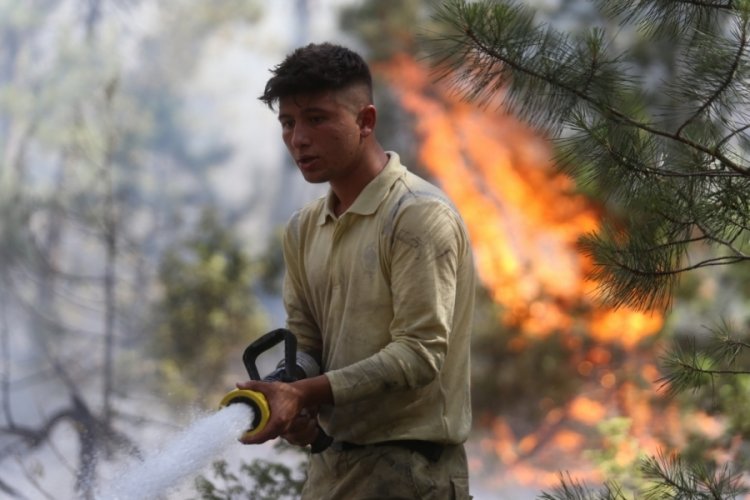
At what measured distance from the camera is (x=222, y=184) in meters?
11.0

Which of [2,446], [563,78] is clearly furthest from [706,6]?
[2,446]

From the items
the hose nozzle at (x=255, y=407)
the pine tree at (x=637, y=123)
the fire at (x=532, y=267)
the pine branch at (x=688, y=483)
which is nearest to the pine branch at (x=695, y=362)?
the pine tree at (x=637, y=123)

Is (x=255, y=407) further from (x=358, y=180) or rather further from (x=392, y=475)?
(x=358, y=180)

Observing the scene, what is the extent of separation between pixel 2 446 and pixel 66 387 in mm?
1651

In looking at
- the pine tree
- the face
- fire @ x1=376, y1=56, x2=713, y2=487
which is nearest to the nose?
the face

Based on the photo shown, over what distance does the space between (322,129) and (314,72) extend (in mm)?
138

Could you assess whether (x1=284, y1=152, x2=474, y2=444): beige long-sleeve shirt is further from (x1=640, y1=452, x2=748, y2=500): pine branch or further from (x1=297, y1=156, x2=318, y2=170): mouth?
(x1=640, y1=452, x2=748, y2=500): pine branch

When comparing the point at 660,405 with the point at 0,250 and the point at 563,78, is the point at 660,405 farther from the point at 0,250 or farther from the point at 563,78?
the point at 563,78

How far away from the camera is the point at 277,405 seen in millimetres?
2451

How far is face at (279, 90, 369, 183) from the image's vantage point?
2670mm

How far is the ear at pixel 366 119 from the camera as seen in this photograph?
2.72 m

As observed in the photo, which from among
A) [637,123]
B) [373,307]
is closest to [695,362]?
[637,123]

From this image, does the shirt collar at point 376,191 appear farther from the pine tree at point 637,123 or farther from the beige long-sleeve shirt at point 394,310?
the pine tree at point 637,123

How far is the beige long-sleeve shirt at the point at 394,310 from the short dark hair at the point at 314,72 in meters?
0.26
